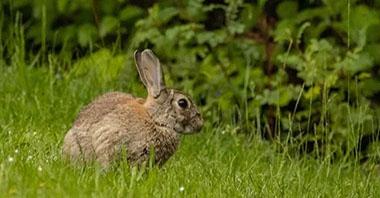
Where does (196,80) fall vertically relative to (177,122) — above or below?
below

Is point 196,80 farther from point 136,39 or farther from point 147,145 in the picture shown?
point 147,145

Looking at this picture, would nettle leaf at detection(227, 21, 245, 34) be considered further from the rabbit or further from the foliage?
the rabbit

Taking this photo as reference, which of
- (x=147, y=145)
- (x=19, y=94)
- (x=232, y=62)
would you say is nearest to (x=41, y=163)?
(x=147, y=145)

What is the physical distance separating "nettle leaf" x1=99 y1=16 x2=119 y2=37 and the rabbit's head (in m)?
3.24

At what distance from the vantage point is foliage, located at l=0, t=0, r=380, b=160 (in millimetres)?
8211

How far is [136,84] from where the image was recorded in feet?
27.5

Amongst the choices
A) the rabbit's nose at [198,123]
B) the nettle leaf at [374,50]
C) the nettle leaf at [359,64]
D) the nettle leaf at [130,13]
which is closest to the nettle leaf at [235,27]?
the nettle leaf at [359,64]

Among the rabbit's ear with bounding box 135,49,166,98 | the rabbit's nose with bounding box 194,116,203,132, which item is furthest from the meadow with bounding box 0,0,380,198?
the rabbit's ear with bounding box 135,49,166,98

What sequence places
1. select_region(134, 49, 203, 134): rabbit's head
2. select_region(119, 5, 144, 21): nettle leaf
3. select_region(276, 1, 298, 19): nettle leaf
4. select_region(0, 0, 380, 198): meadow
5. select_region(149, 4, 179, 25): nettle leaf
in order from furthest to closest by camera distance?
select_region(119, 5, 144, 21): nettle leaf, select_region(276, 1, 298, 19): nettle leaf, select_region(149, 4, 179, 25): nettle leaf, select_region(0, 0, 380, 198): meadow, select_region(134, 49, 203, 134): rabbit's head

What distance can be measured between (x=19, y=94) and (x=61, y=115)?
0.47 m

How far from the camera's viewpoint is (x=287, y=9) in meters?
8.76

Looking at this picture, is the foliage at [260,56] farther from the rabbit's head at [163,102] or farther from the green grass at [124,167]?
the rabbit's head at [163,102]

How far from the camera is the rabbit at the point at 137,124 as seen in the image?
5520 millimetres

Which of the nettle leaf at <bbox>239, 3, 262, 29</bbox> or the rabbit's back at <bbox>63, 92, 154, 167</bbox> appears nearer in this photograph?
the rabbit's back at <bbox>63, 92, 154, 167</bbox>
